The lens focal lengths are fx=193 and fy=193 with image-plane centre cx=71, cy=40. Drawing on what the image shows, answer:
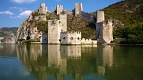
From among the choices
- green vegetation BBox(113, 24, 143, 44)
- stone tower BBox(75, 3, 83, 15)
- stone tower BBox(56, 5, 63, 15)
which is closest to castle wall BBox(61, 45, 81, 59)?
green vegetation BBox(113, 24, 143, 44)

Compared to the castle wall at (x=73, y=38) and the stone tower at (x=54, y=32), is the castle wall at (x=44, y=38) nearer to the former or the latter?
the stone tower at (x=54, y=32)

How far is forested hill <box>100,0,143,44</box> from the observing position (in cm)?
4753

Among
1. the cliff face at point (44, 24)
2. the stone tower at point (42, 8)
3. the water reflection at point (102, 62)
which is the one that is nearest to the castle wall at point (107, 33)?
the cliff face at point (44, 24)

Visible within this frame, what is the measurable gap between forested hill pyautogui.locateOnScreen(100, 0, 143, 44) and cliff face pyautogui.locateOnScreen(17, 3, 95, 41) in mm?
8012

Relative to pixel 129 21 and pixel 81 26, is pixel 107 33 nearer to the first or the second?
pixel 81 26

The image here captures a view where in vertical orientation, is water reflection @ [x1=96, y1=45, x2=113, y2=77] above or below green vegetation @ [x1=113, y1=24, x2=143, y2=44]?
below

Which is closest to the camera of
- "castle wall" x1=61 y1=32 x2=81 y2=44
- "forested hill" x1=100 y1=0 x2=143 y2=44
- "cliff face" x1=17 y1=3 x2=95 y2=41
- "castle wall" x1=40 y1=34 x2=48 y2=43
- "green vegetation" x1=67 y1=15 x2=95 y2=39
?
"forested hill" x1=100 y1=0 x2=143 y2=44

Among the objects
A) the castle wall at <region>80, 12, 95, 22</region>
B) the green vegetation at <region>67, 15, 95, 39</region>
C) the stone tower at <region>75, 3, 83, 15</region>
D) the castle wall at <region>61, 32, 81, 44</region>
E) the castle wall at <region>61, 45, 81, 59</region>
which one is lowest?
the castle wall at <region>61, 45, 81, 59</region>

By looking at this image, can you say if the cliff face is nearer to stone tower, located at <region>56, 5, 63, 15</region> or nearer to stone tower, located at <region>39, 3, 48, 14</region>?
stone tower, located at <region>39, 3, 48, 14</region>

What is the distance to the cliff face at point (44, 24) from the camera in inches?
2522

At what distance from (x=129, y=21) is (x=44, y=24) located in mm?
30059

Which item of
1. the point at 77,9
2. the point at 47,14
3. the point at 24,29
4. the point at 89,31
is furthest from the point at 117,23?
the point at 24,29

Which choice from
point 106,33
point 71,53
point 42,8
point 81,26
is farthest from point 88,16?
point 71,53

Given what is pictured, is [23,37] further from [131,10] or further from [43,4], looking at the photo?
[131,10]
